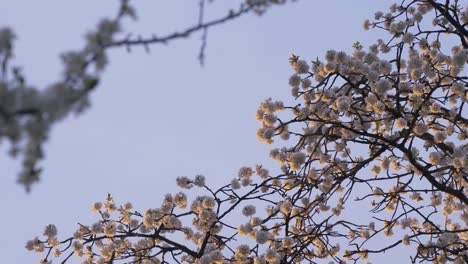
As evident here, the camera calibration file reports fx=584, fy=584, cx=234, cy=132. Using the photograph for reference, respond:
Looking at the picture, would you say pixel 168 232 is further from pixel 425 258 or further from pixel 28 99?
pixel 28 99

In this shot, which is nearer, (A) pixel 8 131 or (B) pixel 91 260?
(A) pixel 8 131

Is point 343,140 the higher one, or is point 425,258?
point 343,140

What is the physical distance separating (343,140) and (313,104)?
55 centimetres

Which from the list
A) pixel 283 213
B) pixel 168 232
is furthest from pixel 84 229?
pixel 283 213

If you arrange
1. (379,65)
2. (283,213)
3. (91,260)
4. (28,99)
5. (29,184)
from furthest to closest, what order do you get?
(91,260), (379,65), (283,213), (29,184), (28,99)

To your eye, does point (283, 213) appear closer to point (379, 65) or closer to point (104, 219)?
point (379, 65)

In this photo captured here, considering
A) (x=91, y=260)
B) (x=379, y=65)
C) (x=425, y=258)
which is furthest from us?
(x=91, y=260)

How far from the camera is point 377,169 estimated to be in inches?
306

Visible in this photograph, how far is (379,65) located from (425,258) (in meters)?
2.28

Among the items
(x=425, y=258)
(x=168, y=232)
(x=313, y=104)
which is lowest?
(x=425, y=258)

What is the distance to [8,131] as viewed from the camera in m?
1.79


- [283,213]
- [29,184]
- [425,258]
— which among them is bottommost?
[29,184]

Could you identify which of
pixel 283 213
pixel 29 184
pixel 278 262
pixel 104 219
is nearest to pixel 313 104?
pixel 283 213

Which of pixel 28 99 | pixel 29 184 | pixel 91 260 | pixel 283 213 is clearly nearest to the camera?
pixel 28 99
